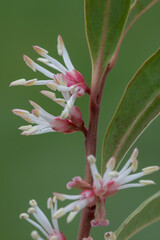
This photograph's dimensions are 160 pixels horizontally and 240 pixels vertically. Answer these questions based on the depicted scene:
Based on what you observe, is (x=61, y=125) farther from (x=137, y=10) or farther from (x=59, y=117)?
(x=137, y=10)

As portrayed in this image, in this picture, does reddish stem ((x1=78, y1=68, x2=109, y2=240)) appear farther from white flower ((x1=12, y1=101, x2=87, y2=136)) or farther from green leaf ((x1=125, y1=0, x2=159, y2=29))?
green leaf ((x1=125, y1=0, x2=159, y2=29))

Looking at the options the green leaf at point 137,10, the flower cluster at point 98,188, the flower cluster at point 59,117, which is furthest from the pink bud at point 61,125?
the green leaf at point 137,10

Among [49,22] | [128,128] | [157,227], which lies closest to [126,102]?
[128,128]

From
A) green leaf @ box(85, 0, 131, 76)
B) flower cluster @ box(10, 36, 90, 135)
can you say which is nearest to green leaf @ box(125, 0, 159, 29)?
green leaf @ box(85, 0, 131, 76)

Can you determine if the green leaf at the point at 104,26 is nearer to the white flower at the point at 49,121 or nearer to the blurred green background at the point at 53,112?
the white flower at the point at 49,121

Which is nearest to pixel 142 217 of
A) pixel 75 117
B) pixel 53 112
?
pixel 75 117

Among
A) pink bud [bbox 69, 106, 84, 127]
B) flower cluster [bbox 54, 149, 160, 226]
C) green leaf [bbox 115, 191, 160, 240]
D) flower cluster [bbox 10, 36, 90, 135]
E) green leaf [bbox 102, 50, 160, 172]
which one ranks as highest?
flower cluster [bbox 10, 36, 90, 135]

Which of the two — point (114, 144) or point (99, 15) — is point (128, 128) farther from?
point (99, 15)
